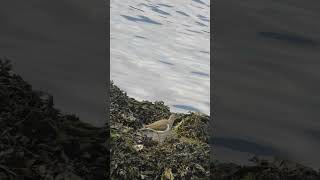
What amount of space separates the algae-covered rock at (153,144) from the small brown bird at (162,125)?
1.1 inches

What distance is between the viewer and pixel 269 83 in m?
3.54

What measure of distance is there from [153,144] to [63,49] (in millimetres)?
827

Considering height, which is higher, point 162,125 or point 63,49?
point 63,49

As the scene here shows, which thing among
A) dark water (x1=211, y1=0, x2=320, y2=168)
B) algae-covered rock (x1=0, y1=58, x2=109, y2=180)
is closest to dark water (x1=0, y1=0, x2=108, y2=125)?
algae-covered rock (x1=0, y1=58, x2=109, y2=180)

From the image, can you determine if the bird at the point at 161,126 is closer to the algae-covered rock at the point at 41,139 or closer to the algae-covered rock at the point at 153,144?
the algae-covered rock at the point at 153,144

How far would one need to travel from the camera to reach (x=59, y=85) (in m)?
3.56

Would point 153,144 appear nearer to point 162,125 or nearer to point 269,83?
point 162,125

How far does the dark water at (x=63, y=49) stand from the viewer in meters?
3.52

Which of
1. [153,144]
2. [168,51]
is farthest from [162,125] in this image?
[168,51]

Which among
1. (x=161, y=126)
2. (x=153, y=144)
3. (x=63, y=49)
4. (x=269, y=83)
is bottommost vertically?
(x=153, y=144)

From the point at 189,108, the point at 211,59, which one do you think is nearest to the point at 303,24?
the point at 211,59

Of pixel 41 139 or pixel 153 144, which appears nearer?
pixel 41 139

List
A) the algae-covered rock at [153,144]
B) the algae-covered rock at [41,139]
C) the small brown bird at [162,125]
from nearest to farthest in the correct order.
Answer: the algae-covered rock at [41,139] < the algae-covered rock at [153,144] < the small brown bird at [162,125]

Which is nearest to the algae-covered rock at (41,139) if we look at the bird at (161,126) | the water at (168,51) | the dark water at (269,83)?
the bird at (161,126)
